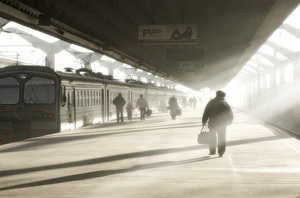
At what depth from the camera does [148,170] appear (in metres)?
8.61

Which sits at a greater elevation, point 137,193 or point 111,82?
point 111,82

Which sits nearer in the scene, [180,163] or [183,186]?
[183,186]

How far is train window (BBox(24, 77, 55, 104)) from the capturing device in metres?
16.4

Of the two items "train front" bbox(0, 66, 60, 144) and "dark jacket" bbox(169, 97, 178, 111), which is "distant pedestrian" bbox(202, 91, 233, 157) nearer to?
"train front" bbox(0, 66, 60, 144)

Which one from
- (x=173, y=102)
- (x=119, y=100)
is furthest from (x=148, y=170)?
(x=173, y=102)

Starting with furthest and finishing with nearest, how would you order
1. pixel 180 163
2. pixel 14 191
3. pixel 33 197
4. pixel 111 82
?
pixel 111 82
pixel 180 163
pixel 14 191
pixel 33 197

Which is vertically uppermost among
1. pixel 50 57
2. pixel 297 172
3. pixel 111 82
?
pixel 50 57

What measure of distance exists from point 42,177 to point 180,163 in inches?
120

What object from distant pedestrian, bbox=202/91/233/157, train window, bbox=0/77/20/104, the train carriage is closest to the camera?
distant pedestrian, bbox=202/91/233/157

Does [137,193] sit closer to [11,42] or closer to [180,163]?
[180,163]

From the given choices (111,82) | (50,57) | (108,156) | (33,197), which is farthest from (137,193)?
(50,57)

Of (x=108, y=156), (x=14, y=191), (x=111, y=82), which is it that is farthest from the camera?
(x=111, y=82)

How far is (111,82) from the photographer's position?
27562mm

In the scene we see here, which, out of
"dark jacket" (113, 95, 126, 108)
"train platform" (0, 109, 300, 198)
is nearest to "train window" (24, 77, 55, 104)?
"train platform" (0, 109, 300, 198)
